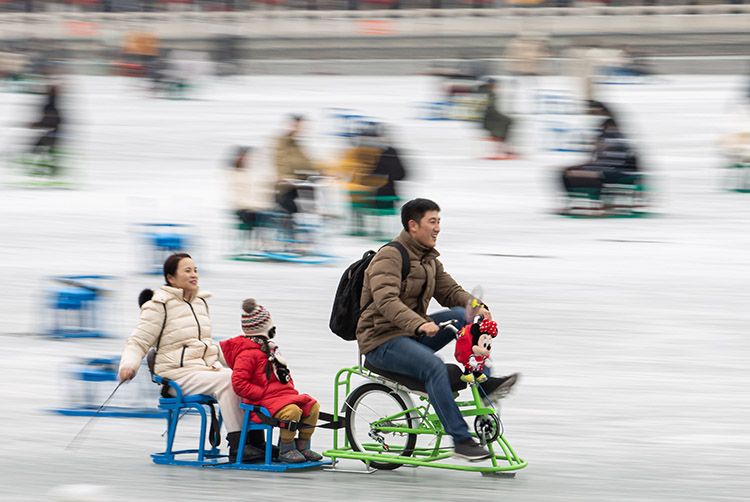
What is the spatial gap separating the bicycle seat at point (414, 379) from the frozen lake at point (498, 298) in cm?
48

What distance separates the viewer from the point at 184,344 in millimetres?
7594

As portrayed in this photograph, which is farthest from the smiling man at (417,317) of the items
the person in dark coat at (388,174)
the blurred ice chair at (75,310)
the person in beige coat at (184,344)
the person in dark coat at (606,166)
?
the person in dark coat at (606,166)

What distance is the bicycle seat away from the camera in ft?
23.4

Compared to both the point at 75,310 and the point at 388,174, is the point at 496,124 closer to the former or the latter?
the point at 388,174

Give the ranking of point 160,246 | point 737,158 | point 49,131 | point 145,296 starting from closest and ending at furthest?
point 145,296 → point 160,246 → point 737,158 → point 49,131

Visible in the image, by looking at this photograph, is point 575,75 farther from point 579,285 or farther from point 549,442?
point 549,442

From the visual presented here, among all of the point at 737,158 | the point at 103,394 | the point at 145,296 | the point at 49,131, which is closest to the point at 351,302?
the point at 145,296

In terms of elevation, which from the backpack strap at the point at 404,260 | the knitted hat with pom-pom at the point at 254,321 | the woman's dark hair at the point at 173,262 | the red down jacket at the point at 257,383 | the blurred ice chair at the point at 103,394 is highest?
the backpack strap at the point at 404,260

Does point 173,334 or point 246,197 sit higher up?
point 246,197

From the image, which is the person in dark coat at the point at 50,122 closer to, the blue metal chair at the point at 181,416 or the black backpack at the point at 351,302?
the blue metal chair at the point at 181,416

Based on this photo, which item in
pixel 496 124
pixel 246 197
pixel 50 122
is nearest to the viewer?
pixel 246 197

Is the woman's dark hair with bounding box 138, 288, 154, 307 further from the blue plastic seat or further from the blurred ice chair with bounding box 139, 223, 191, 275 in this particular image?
the blurred ice chair with bounding box 139, 223, 191, 275

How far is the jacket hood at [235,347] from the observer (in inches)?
291

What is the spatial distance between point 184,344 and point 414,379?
1.24m
